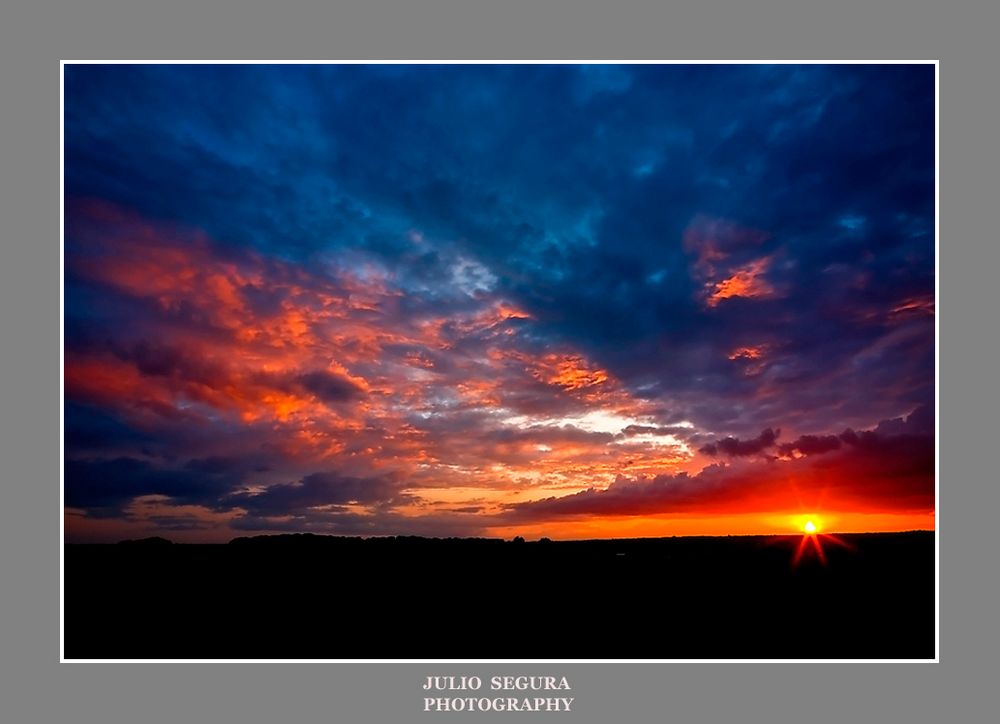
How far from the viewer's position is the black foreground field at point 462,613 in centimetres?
1767

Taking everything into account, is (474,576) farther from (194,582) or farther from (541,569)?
(194,582)

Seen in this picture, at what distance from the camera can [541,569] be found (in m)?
39.1

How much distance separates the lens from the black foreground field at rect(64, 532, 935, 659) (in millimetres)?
17672

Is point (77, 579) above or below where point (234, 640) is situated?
above

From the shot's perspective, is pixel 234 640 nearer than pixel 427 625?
Yes

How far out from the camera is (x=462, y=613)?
71.9 ft

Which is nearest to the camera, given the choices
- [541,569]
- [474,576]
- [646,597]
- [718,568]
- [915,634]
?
[915,634]

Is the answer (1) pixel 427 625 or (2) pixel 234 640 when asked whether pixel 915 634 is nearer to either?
(1) pixel 427 625

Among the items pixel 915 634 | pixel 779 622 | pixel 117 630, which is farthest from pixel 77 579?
pixel 915 634

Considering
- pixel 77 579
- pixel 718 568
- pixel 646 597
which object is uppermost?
pixel 77 579
